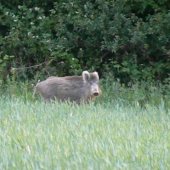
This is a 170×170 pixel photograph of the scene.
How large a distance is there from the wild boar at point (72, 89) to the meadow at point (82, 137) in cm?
105

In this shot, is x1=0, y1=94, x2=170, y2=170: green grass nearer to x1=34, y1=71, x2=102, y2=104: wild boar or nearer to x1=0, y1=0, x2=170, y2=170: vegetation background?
x1=0, y1=0, x2=170, y2=170: vegetation background

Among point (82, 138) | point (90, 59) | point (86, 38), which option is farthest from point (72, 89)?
point (82, 138)

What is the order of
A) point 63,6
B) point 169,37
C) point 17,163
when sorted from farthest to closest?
point 63,6 → point 169,37 → point 17,163

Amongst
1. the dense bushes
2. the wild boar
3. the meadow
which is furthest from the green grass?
the dense bushes

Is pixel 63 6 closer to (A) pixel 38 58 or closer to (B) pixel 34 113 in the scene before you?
(A) pixel 38 58

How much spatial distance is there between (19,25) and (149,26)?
11.7ft

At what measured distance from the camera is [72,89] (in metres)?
11.7

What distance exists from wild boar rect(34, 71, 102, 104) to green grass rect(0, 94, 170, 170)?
155 cm

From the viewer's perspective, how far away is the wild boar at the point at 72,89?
11.5 metres

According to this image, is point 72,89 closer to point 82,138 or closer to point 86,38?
point 86,38

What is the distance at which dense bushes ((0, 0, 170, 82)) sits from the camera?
14.7 meters

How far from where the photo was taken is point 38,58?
16.5m

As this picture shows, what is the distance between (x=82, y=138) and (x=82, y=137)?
5 centimetres

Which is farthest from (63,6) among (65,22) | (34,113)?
(34,113)
